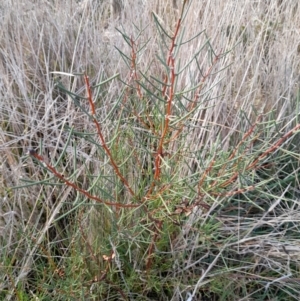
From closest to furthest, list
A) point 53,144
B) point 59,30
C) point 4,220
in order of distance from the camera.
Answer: point 4,220, point 53,144, point 59,30

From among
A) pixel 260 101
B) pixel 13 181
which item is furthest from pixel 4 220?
pixel 260 101

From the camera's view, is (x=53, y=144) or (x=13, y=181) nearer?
(x=13, y=181)

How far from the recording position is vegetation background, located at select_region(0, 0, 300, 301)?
3.55ft

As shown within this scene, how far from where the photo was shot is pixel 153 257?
3.92 feet

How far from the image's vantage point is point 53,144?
1391 mm

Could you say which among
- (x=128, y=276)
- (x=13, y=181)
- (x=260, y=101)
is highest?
Answer: (x=260, y=101)

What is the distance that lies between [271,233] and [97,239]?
40 cm

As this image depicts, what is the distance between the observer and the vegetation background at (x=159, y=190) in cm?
108

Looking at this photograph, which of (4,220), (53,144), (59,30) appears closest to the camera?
(4,220)

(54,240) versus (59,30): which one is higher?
(59,30)

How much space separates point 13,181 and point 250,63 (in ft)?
2.41

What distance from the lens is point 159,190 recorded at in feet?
3.47

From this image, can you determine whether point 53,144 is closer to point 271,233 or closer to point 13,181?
point 13,181

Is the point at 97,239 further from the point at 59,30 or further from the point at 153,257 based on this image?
the point at 59,30
